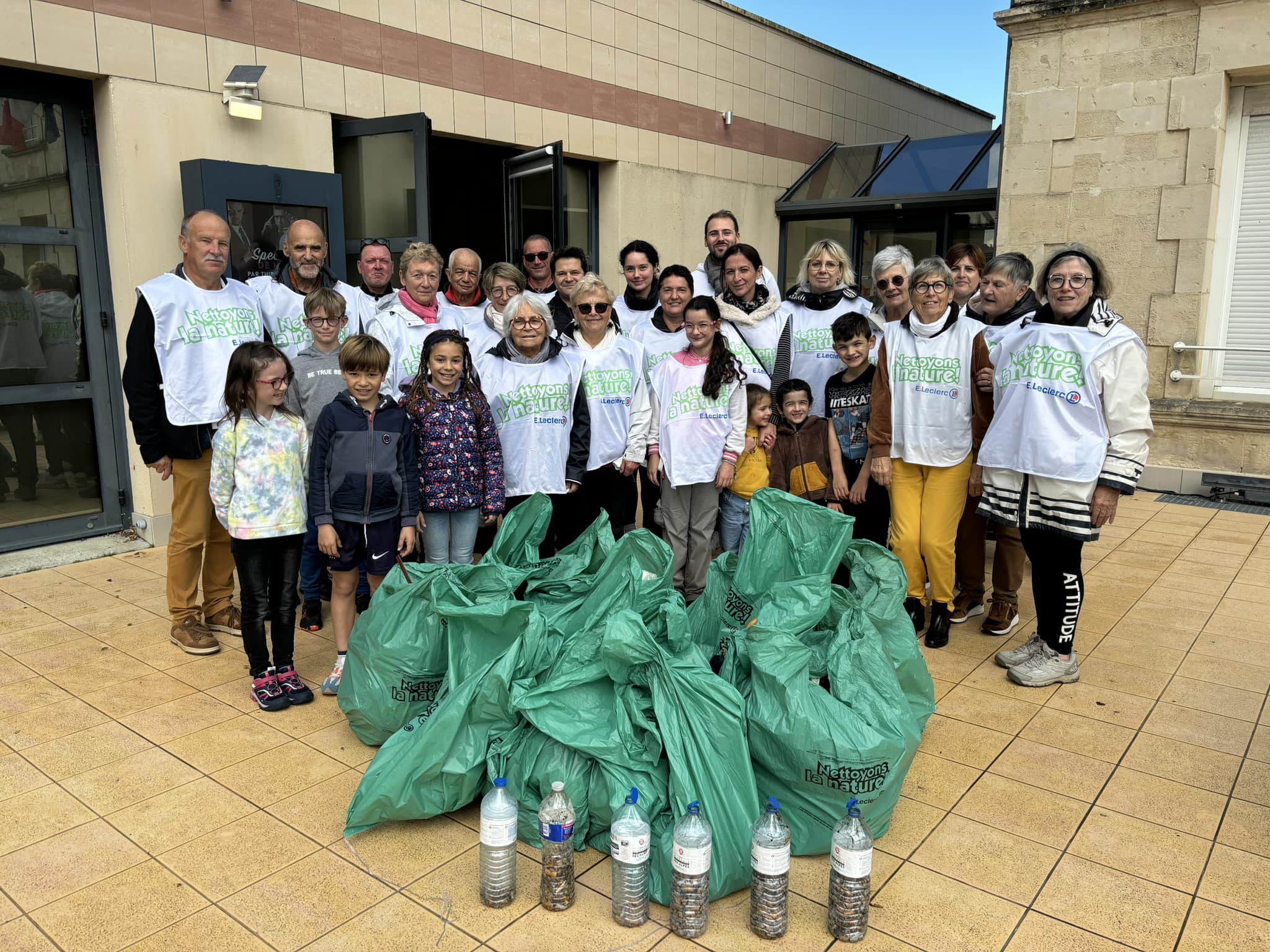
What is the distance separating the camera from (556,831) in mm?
2395

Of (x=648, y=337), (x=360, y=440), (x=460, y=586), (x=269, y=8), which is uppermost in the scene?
(x=269, y=8)

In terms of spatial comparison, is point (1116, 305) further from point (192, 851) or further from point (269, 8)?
point (192, 851)

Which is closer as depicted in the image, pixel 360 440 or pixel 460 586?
pixel 460 586

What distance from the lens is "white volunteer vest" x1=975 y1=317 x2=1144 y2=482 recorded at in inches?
147

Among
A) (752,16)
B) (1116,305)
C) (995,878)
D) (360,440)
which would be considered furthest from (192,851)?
(752,16)

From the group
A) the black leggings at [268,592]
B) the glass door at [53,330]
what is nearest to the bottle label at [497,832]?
the black leggings at [268,592]

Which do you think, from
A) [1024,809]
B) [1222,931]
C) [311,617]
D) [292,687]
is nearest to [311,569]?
[311,617]

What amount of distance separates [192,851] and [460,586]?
1.08 meters

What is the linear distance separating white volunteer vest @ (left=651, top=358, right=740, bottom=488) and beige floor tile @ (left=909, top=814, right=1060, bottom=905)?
199cm

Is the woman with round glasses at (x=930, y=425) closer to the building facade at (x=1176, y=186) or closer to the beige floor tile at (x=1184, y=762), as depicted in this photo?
the beige floor tile at (x=1184, y=762)

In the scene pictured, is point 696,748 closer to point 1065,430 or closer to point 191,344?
point 1065,430

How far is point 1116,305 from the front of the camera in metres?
7.95

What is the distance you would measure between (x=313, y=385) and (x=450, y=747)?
219 cm

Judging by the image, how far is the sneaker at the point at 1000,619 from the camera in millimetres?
4602
